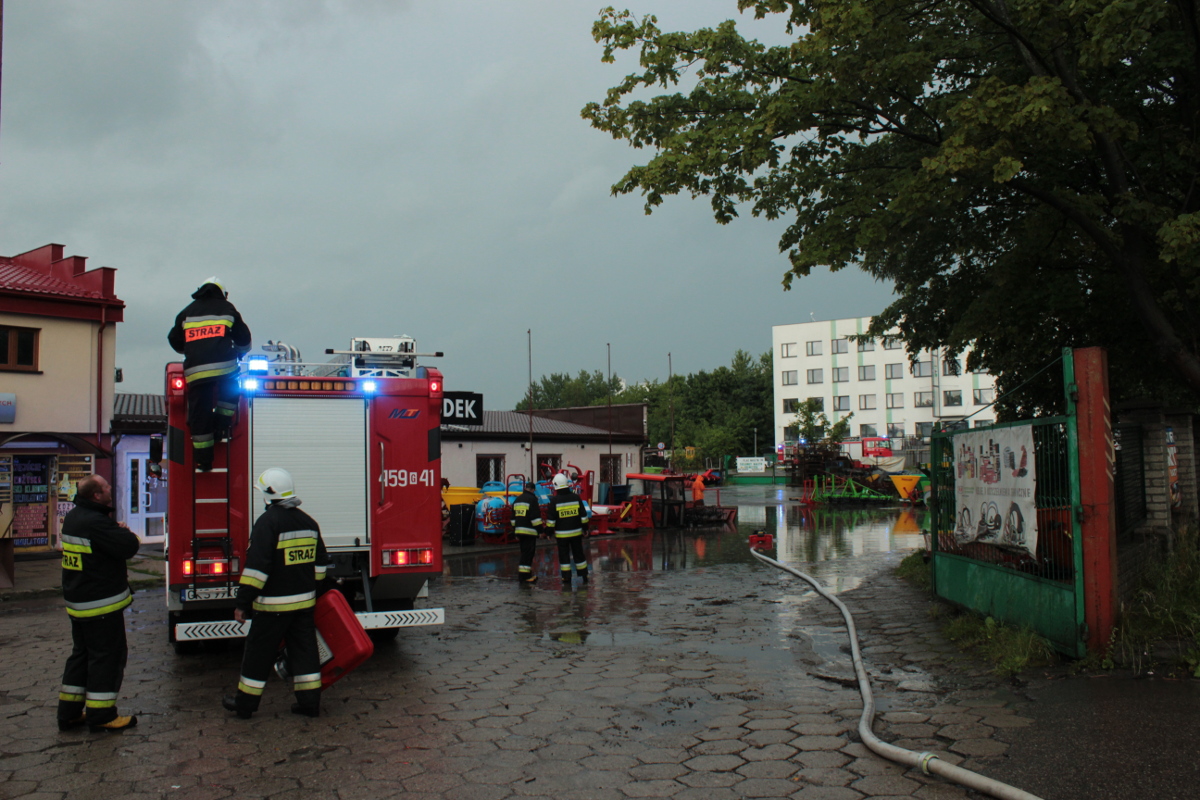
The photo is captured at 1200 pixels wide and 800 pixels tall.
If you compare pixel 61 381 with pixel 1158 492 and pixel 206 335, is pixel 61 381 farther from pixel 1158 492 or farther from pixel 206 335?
pixel 1158 492

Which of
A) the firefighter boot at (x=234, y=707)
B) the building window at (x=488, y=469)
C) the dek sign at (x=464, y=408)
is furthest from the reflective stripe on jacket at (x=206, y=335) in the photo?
the building window at (x=488, y=469)

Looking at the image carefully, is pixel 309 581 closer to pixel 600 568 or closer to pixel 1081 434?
pixel 1081 434

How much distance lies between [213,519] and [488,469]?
2466 cm

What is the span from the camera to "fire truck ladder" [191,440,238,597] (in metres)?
7.55

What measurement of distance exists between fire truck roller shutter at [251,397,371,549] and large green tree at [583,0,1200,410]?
4449 millimetres

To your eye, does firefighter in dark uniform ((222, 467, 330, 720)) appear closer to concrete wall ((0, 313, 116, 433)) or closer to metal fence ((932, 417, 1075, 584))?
metal fence ((932, 417, 1075, 584))

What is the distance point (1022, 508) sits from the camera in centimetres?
750

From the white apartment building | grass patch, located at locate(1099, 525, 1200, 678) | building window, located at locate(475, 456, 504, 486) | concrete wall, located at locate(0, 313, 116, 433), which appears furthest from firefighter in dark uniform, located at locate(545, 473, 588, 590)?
the white apartment building

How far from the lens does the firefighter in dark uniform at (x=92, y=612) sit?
19.8ft

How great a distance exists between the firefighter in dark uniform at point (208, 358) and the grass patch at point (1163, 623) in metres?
7.34

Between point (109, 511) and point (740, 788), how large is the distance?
4782 mm

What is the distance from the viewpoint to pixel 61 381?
63.5 ft

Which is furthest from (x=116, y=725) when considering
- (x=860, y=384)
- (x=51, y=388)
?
(x=860, y=384)

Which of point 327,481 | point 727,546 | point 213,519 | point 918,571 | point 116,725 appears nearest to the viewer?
point 116,725
